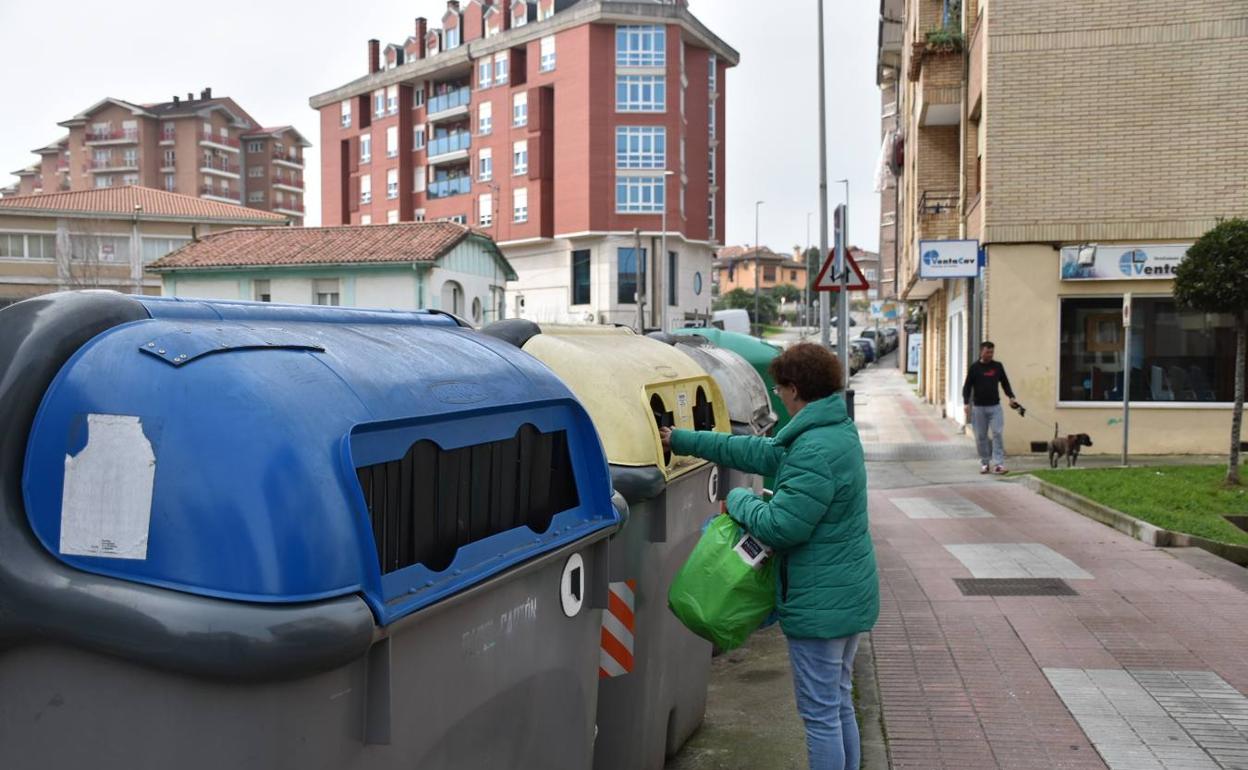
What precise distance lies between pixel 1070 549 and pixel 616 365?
651 centimetres

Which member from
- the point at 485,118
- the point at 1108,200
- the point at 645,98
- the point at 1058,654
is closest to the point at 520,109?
the point at 485,118

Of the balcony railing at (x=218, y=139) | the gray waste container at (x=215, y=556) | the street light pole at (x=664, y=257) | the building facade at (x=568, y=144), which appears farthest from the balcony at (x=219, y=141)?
the gray waste container at (x=215, y=556)

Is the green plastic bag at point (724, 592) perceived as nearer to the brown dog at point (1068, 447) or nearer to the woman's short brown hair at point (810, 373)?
the woman's short brown hair at point (810, 373)

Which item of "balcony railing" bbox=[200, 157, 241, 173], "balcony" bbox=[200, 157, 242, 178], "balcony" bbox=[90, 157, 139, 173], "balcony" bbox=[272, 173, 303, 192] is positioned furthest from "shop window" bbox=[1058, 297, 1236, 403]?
"balcony" bbox=[90, 157, 139, 173]

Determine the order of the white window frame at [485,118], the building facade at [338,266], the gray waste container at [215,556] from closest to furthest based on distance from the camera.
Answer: the gray waste container at [215,556]
the building facade at [338,266]
the white window frame at [485,118]

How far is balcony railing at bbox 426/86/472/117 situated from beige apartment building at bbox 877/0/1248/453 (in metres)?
52.2

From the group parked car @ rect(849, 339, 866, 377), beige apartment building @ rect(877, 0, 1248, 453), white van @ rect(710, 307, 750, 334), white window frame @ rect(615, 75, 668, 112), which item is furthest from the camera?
white window frame @ rect(615, 75, 668, 112)

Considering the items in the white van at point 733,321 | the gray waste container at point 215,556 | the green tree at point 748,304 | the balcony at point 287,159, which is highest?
the balcony at point 287,159

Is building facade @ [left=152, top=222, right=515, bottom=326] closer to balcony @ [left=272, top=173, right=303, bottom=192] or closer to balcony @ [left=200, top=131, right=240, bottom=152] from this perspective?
balcony @ [left=200, top=131, right=240, bottom=152]

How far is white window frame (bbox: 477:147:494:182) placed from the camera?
6400 cm

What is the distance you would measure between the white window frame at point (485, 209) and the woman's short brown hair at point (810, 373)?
61120 mm

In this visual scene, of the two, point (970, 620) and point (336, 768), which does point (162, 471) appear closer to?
point (336, 768)

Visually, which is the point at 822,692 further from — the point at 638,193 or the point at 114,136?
the point at 114,136

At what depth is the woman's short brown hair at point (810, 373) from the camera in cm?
403
